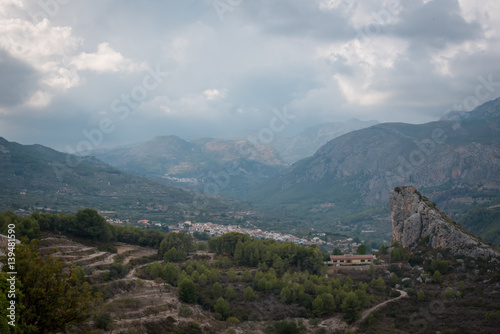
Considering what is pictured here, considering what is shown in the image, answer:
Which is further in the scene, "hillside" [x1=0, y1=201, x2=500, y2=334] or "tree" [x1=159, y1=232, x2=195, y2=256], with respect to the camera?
"tree" [x1=159, y1=232, x2=195, y2=256]

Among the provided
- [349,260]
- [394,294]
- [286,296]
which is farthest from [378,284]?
[349,260]

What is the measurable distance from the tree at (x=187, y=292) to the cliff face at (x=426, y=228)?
36.5m

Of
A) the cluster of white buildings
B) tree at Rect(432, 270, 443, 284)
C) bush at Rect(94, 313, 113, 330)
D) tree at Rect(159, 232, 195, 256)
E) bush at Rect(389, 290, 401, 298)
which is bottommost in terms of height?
the cluster of white buildings

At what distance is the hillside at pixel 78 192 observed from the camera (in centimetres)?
13139

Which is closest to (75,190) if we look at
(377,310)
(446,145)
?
(377,310)

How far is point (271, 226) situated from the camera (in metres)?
154

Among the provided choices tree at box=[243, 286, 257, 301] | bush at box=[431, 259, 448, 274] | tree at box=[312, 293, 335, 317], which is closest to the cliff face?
bush at box=[431, 259, 448, 274]

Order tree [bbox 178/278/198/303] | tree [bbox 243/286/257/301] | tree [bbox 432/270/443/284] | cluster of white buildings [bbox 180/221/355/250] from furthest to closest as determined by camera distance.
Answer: cluster of white buildings [bbox 180/221/355/250], tree [bbox 432/270/443/284], tree [bbox 243/286/257/301], tree [bbox 178/278/198/303]

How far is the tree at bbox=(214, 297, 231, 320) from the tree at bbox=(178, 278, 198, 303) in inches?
102

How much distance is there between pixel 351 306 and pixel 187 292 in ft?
57.2

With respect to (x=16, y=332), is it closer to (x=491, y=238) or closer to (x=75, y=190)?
(x=491, y=238)

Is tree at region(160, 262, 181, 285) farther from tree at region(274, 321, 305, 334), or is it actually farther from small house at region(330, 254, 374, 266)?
small house at region(330, 254, 374, 266)

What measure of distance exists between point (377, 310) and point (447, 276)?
13.5m

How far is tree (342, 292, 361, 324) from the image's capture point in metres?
42.0
